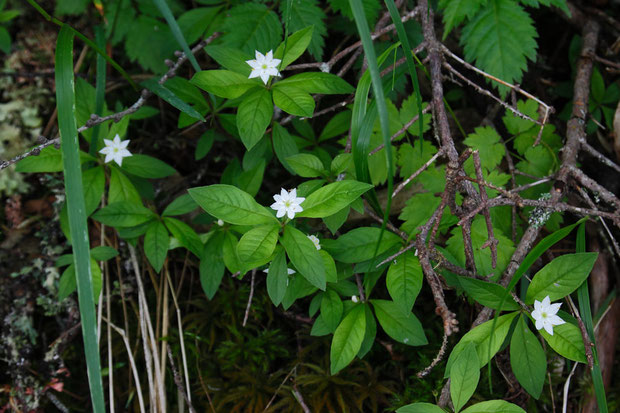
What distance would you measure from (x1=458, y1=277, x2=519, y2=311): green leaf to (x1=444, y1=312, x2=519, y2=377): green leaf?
60 millimetres

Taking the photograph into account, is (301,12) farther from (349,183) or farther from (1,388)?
(1,388)

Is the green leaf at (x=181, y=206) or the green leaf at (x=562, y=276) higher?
the green leaf at (x=181, y=206)

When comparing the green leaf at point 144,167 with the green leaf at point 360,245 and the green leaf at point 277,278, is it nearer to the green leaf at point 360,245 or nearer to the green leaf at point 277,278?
the green leaf at point 277,278

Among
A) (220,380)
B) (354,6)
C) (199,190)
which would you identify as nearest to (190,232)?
(199,190)

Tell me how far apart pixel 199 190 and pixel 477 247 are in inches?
43.1

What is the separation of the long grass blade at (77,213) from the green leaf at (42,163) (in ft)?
1.53

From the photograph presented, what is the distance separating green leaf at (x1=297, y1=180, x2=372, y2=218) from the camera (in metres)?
1.64

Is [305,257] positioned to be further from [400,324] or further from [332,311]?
[400,324]

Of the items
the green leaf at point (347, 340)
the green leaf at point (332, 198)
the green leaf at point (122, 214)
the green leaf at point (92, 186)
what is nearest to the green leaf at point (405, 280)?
the green leaf at point (347, 340)

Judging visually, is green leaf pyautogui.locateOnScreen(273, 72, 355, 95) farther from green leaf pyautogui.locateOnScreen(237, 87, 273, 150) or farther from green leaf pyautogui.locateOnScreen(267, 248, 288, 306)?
green leaf pyautogui.locateOnScreen(267, 248, 288, 306)

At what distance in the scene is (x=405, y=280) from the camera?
67.4 inches

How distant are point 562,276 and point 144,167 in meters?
1.78

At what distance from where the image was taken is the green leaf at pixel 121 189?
211cm

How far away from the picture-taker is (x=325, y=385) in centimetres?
212
